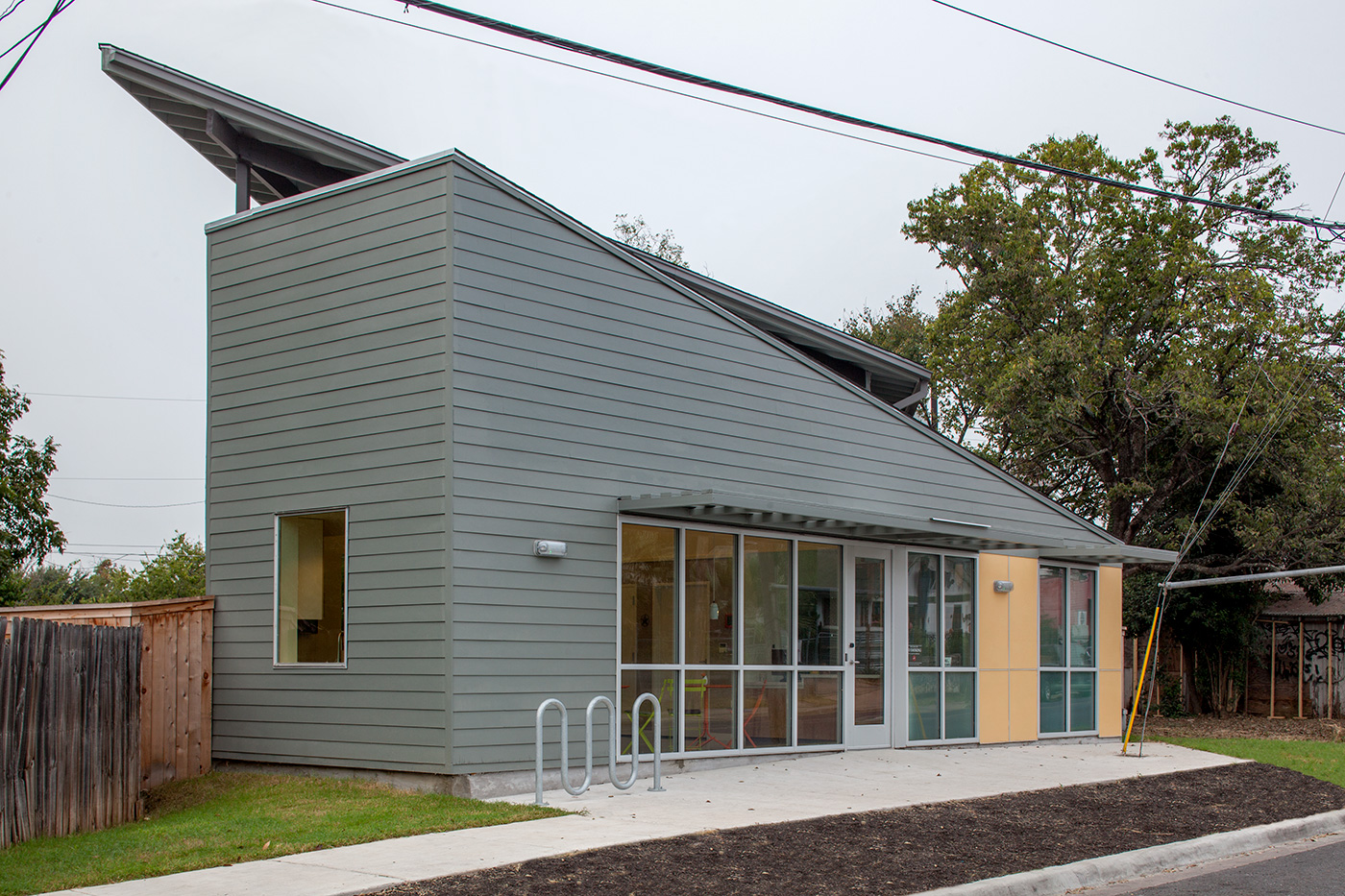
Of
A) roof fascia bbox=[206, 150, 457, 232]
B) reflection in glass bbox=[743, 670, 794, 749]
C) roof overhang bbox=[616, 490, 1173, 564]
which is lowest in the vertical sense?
reflection in glass bbox=[743, 670, 794, 749]

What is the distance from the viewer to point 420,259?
10312mm

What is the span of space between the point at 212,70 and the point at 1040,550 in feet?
47.4

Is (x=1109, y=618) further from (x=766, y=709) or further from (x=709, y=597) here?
(x=709, y=597)

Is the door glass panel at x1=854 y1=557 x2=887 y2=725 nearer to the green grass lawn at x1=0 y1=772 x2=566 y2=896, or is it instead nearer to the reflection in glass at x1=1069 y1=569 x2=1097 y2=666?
the reflection in glass at x1=1069 y1=569 x2=1097 y2=666

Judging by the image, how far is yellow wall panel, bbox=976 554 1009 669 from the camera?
1557 cm

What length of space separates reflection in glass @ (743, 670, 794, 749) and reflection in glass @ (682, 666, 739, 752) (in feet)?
0.66

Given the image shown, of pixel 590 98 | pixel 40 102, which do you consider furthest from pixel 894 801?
pixel 590 98

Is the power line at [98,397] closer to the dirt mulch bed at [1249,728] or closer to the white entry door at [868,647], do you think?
the white entry door at [868,647]

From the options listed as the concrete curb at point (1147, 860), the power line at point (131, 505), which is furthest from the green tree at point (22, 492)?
the power line at point (131, 505)

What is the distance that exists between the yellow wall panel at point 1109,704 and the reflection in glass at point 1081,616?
369mm

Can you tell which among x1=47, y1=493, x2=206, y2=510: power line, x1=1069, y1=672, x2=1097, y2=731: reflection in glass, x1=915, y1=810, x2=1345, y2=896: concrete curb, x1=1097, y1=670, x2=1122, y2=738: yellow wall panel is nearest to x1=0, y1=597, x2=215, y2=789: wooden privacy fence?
x1=915, y1=810, x2=1345, y2=896: concrete curb

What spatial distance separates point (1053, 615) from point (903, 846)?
960cm

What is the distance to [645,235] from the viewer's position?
39156 millimetres

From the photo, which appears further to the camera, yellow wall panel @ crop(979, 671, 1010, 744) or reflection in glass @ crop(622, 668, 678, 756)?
yellow wall panel @ crop(979, 671, 1010, 744)
